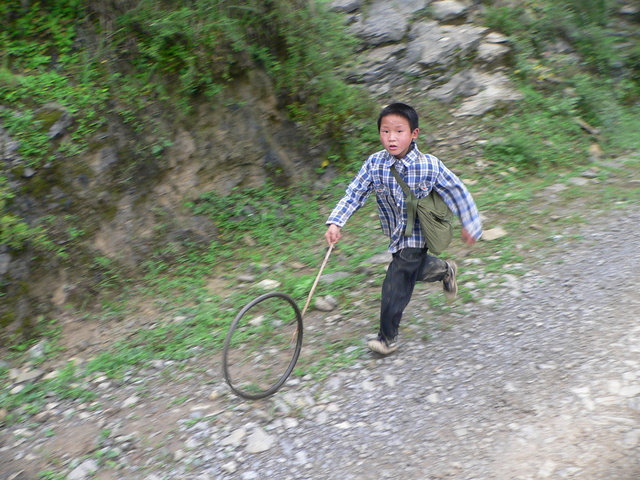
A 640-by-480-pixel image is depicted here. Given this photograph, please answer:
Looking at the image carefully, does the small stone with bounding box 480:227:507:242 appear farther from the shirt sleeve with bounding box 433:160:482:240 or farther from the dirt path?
the shirt sleeve with bounding box 433:160:482:240

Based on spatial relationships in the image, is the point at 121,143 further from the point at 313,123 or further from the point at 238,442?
the point at 238,442

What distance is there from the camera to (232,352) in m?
4.26

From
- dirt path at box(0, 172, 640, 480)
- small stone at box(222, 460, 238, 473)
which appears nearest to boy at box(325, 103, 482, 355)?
dirt path at box(0, 172, 640, 480)

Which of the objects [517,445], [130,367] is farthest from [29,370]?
[517,445]

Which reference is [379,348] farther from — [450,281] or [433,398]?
[450,281]

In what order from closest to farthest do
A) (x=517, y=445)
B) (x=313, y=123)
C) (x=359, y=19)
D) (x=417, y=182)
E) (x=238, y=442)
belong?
(x=517, y=445) → (x=238, y=442) → (x=417, y=182) → (x=313, y=123) → (x=359, y=19)

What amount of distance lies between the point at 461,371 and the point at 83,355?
2.90 m

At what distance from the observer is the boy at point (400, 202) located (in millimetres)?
3492

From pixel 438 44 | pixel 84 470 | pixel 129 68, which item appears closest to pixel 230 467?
pixel 84 470

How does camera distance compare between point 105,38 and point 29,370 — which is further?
point 105,38

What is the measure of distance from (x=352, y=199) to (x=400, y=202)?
0.35 meters

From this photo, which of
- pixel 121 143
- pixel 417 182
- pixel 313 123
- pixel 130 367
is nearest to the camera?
pixel 417 182

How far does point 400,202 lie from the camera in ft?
12.1

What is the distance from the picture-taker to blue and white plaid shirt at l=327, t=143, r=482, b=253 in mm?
3582
